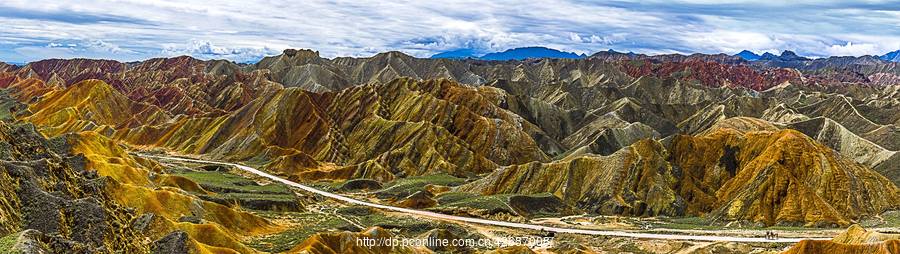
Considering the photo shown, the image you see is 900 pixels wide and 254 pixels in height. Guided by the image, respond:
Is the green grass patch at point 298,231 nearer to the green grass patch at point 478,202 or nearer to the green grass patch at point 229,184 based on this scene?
the green grass patch at point 229,184

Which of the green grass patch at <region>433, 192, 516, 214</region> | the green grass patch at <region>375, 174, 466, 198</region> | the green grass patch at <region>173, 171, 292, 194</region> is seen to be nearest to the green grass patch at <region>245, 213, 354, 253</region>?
the green grass patch at <region>173, 171, 292, 194</region>

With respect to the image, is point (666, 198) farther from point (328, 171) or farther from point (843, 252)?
point (328, 171)

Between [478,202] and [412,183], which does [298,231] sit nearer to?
[478,202]

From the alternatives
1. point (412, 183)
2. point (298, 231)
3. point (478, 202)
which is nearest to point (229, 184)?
point (412, 183)

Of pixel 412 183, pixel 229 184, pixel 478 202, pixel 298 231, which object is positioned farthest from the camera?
pixel 412 183

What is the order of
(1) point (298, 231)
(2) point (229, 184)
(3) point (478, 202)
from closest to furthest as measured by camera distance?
(1) point (298, 231)
(3) point (478, 202)
(2) point (229, 184)

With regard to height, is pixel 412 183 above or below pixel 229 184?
above

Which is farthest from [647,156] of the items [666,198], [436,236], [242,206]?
[242,206]

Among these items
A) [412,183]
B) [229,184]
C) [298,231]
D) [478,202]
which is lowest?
[229,184]

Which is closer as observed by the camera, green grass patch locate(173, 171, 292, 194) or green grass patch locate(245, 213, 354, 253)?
green grass patch locate(245, 213, 354, 253)

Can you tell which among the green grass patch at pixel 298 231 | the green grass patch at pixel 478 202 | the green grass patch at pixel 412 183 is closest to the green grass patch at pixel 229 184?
the green grass patch at pixel 412 183

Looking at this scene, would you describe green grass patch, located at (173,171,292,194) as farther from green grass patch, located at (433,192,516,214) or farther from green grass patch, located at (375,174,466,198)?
green grass patch, located at (433,192,516,214)
